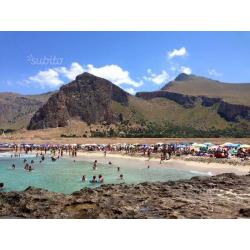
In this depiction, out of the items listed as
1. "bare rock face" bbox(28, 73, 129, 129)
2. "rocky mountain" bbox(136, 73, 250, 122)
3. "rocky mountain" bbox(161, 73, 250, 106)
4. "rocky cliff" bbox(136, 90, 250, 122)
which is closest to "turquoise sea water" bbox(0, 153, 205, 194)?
"bare rock face" bbox(28, 73, 129, 129)

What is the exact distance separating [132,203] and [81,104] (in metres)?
110

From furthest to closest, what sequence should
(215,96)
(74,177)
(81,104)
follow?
(215,96) < (81,104) < (74,177)

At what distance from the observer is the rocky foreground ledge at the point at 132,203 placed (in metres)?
16.7

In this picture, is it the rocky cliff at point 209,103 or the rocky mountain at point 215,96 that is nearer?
the rocky cliff at point 209,103

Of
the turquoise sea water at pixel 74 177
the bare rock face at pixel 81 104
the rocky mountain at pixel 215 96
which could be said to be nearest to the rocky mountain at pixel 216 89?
the rocky mountain at pixel 215 96

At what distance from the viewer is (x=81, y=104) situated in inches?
4998

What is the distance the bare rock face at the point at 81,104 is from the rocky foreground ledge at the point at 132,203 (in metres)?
101

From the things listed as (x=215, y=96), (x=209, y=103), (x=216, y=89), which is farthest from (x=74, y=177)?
(x=216, y=89)

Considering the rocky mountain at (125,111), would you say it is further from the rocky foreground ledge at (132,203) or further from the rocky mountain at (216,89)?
the rocky foreground ledge at (132,203)

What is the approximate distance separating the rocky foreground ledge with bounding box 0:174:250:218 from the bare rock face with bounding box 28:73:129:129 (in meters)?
101

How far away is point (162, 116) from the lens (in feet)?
431

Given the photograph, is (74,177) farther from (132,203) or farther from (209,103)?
(209,103)

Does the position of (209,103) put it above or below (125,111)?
above

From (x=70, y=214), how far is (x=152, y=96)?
146m
